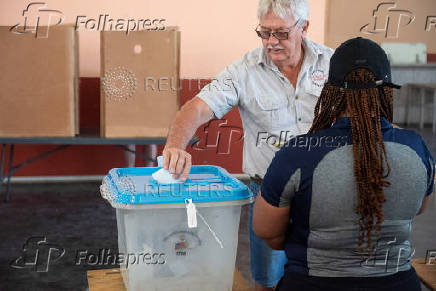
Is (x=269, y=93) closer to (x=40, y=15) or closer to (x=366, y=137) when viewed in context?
(x=366, y=137)

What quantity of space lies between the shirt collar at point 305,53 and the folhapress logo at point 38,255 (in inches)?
75.3

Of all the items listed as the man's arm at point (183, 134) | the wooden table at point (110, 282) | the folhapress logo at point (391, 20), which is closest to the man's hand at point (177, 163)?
the man's arm at point (183, 134)

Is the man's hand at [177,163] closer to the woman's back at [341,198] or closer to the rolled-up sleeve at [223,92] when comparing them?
the woman's back at [341,198]

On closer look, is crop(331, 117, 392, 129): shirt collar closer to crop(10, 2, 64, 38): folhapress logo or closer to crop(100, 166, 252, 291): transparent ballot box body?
crop(100, 166, 252, 291): transparent ballot box body

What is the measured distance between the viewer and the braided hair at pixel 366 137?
1193 millimetres

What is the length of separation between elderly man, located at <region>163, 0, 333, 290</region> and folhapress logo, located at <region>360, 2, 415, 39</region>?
6.86m

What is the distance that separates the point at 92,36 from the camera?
4578 mm

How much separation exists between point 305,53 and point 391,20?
7.50 metres

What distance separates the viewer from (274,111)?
1869mm

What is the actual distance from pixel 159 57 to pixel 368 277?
2.47m

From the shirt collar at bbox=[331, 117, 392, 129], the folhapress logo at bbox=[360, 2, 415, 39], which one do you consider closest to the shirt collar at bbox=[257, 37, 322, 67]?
the shirt collar at bbox=[331, 117, 392, 129]

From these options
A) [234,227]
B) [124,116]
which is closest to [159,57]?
[124,116]

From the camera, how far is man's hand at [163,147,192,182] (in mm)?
1465

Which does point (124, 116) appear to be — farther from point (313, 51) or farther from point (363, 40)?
point (363, 40)
